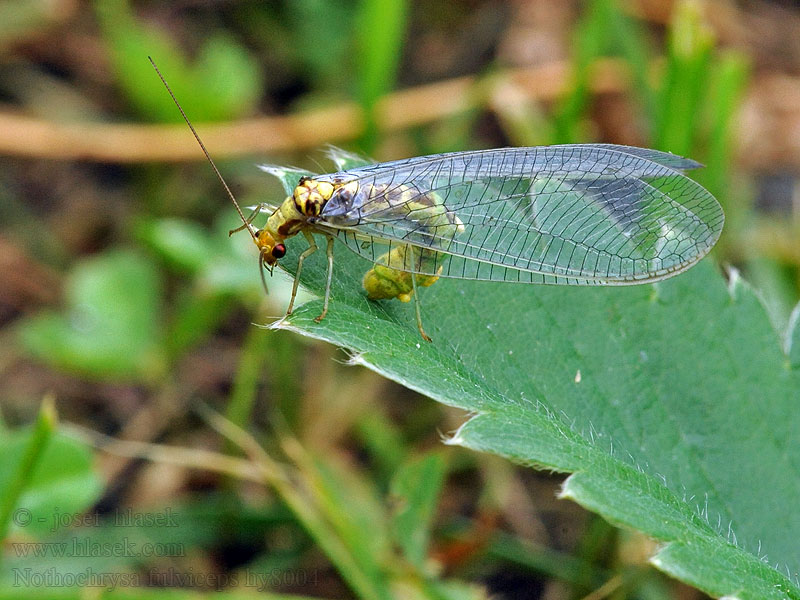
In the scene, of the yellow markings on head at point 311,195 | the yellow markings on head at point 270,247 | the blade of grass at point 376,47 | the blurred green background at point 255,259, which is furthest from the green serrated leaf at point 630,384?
the blade of grass at point 376,47

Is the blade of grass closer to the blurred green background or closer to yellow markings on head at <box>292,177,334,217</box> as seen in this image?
the blurred green background

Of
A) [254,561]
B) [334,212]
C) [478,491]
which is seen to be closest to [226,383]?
[254,561]

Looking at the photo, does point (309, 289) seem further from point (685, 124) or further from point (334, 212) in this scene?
point (685, 124)

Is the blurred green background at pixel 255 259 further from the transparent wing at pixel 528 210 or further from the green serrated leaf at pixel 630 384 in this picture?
the green serrated leaf at pixel 630 384

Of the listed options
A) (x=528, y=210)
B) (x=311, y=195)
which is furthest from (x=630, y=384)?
(x=311, y=195)

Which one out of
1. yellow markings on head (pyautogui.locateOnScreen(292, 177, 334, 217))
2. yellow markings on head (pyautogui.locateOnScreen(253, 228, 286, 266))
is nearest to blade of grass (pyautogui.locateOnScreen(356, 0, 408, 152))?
yellow markings on head (pyautogui.locateOnScreen(292, 177, 334, 217))

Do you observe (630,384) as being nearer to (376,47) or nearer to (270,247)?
(270,247)
